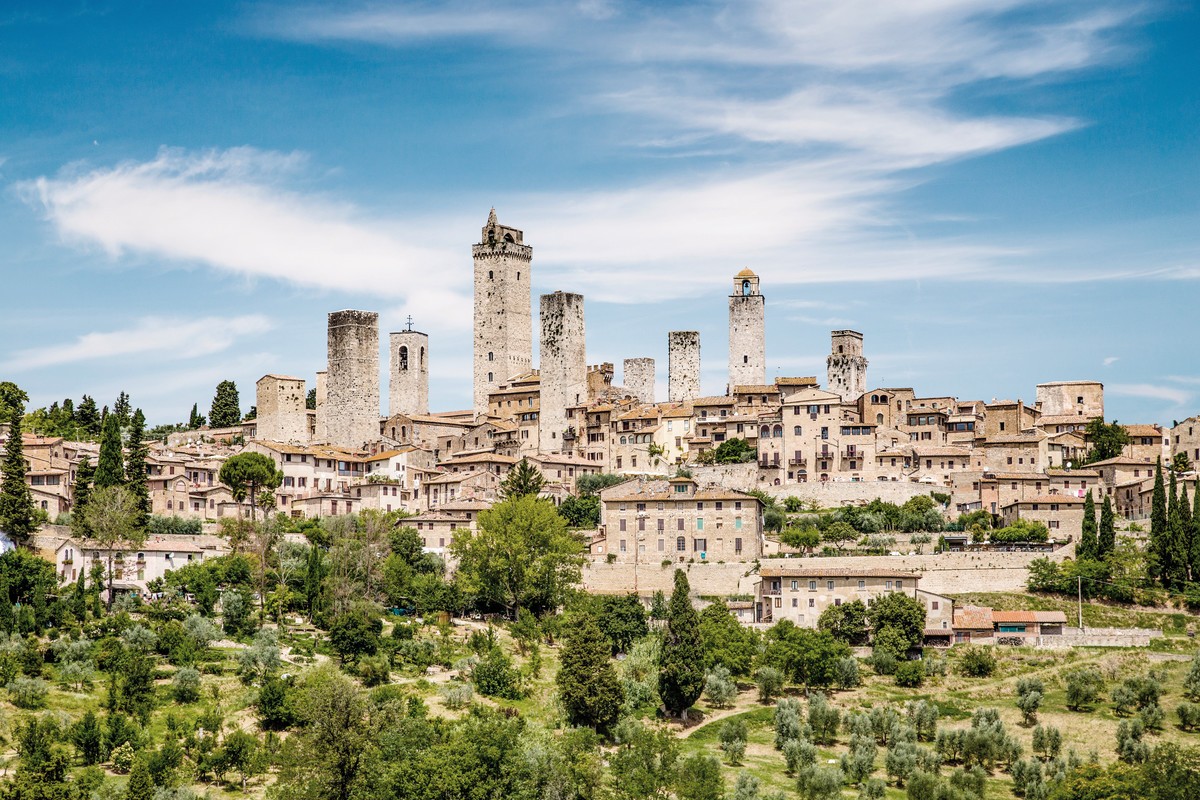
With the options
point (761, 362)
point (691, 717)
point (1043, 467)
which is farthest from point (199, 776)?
point (761, 362)

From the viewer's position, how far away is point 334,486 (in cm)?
8738

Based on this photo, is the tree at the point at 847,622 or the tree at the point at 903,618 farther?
the tree at the point at 847,622

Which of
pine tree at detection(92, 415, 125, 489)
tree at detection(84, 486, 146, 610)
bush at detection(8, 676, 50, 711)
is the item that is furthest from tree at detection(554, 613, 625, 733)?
pine tree at detection(92, 415, 125, 489)

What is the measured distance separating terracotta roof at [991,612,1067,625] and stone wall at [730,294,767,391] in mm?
42127

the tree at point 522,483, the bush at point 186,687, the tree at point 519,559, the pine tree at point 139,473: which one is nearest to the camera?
the bush at point 186,687

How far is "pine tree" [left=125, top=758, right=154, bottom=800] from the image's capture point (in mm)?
43719

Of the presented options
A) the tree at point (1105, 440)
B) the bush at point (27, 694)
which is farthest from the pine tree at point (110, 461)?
the tree at point (1105, 440)

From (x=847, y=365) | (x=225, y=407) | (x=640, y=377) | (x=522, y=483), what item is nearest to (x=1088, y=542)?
(x=522, y=483)

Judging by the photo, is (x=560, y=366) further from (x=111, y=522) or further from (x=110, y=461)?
(x=111, y=522)

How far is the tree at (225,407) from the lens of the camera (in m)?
115

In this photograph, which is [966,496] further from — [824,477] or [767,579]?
[767,579]

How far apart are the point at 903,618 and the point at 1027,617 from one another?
597 centimetres

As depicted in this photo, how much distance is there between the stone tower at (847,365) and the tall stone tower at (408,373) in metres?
28.0

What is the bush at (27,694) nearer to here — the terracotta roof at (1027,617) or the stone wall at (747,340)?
the terracotta roof at (1027,617)
